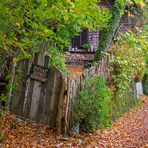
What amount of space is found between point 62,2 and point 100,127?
428 centimetres

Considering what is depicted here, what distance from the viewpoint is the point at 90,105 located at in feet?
22.7

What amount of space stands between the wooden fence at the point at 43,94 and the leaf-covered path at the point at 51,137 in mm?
252

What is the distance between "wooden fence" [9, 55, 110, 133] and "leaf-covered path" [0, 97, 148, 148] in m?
0.25

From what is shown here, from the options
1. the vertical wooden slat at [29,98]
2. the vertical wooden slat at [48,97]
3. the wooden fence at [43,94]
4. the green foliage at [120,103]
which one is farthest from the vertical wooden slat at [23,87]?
the green foliage at [120,103]

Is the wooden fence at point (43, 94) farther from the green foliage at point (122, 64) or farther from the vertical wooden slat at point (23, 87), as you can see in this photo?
the green foliage at point (122, 64)

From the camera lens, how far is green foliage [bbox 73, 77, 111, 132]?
6.82 meters

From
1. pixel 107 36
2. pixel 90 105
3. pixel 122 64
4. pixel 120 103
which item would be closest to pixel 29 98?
pixel 90 105

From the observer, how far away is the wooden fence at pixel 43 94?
22.3 ft

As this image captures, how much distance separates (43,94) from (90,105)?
1.16m

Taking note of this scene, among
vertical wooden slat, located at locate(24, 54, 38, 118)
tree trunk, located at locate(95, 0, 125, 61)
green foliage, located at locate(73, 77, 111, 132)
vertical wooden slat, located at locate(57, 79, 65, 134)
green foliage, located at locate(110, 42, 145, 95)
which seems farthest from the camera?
tree trunk, located at locate(95, 0, 125, 61)

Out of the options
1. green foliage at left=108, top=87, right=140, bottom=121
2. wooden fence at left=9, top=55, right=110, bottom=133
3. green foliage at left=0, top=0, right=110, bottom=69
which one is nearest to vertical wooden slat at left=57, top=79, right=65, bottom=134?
wooden fence at left=9, top=55, right=110, bottom=133

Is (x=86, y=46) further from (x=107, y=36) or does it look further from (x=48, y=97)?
(x=48, y=97)

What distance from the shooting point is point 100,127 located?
8023mm

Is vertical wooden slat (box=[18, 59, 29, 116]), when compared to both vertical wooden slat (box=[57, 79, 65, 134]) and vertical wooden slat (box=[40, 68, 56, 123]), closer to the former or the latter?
vertical wooden slat (box=[40, 68, 56, 123])
